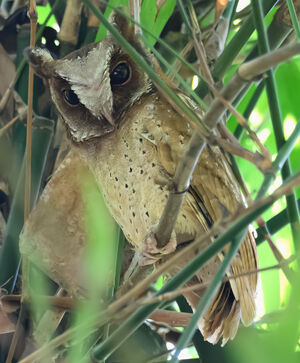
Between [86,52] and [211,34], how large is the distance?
0.31 metres

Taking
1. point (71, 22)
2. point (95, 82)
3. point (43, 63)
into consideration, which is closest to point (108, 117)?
point (95, 82)

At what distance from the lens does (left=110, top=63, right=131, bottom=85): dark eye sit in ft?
4.41

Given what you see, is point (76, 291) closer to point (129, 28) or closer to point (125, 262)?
point (125, 262)

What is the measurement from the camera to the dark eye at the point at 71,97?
1358 millimetres

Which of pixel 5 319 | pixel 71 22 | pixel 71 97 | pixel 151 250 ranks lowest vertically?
pixel 5 319

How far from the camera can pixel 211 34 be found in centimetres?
134

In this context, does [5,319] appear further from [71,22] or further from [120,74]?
[71,22]

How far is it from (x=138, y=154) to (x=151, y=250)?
0.28 meters

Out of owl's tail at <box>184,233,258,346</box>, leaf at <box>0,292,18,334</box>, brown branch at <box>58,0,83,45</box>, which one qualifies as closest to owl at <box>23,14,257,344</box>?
owl's tail at <box>184,233,258,346</box>

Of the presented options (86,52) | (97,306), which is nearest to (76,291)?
(97,306)

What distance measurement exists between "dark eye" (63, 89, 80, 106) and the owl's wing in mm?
264

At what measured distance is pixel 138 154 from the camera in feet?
3.96

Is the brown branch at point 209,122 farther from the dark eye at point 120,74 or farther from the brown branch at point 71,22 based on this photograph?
the brown branch at point 71,22

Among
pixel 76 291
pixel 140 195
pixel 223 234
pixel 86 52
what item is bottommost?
pixel 76 291
